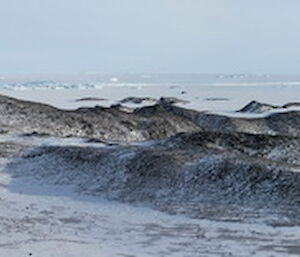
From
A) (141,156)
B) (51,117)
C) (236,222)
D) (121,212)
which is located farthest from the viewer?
(51,117)

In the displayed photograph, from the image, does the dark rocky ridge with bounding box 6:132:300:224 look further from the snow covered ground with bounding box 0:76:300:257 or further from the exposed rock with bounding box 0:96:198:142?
the exposed rock with bounding box 0:96:198:142

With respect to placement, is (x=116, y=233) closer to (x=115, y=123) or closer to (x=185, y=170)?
(x=185, y=170)

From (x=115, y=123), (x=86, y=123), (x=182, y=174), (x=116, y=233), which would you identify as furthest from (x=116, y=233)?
(x=115, y=123)

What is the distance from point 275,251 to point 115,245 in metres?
5.22

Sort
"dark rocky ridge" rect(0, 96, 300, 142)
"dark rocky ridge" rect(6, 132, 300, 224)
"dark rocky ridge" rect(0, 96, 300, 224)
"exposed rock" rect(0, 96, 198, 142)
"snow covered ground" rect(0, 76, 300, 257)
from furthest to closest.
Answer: "dark rocky ridge" rect(0, 96, 300, 142)
"exposed rock" rect(0, 96, 198, 142)
"dark rocky ridge" rect(0, 96, 300, 224)
"dark rocky ridge" rect(6, 132, 300, 224)
"snow covered ground" rect(0, 76, 300, 257)

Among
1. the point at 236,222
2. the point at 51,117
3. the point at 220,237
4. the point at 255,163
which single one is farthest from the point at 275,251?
the point at 51,117

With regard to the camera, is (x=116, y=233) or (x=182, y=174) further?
(x=182, y=174)

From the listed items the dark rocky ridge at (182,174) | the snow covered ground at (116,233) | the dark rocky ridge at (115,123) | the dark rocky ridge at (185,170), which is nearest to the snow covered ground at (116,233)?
the snow covered ground at (116,233)

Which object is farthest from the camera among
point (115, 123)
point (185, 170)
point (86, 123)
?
point (115, 123)

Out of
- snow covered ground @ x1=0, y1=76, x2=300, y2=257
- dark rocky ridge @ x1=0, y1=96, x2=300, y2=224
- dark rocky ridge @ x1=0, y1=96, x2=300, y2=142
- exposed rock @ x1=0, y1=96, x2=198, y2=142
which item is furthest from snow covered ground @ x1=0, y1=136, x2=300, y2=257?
exposed rock @ x1=0, y1=96, x2=198, y2=142

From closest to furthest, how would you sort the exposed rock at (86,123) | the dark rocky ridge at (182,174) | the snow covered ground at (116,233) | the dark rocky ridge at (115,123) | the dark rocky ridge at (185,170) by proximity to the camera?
the snow covered ground at (116,233)
the dark rocky ridge at (182,174)
the dark rocky ridge at (185,170)
the exposed rock at (86,123)
the dark rocky ridge at (115,123)

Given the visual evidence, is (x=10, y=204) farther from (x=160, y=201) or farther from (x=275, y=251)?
(x=275, y=251)

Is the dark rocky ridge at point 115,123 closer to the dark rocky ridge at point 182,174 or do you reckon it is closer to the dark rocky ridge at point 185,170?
the dark rocky ridge at point 185,170

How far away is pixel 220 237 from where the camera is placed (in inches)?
851
